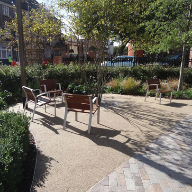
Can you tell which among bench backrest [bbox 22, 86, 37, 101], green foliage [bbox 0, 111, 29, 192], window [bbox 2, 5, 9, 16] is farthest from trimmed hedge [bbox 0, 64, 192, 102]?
window [bbox 2, 5, 9, 16]

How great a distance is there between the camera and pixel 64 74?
34.2ft

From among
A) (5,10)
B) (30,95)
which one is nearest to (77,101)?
(30,95)

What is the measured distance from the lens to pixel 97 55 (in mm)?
7070

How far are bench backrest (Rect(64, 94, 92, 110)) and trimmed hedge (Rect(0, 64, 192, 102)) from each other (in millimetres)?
2886

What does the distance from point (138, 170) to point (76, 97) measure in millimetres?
2118

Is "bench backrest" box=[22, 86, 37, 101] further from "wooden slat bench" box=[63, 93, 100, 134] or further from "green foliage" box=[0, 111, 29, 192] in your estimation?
"green foliage" box=[0, 111, 29, 192]

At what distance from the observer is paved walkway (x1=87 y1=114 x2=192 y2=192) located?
8.60 ft

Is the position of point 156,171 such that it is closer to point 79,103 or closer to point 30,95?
point 79,103

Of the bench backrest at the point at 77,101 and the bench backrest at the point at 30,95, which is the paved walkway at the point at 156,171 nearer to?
the bench backrest at the point at 77,101

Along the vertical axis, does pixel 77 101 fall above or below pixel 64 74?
below

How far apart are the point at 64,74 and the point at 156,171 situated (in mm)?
8157

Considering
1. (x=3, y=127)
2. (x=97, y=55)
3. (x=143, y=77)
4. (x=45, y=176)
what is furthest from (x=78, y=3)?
(x=143, y=77)

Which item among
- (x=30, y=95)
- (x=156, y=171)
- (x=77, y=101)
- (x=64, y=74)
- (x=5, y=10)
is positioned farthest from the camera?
(x=5, y=10)

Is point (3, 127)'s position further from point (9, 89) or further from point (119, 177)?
point (9, 89)
